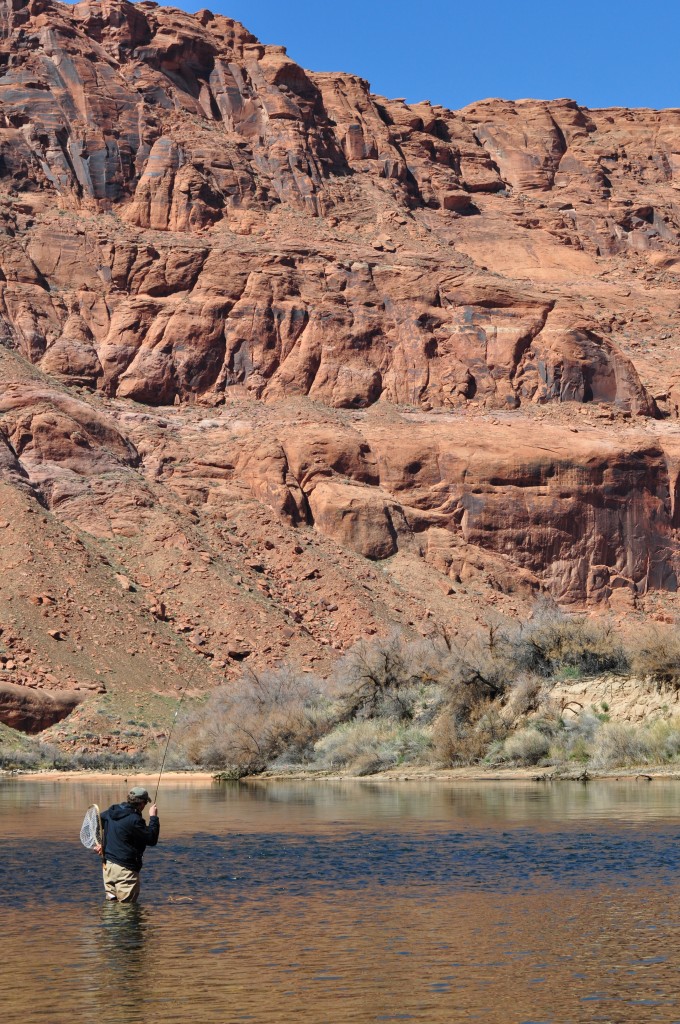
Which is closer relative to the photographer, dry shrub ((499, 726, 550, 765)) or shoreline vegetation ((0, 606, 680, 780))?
shoreline vegetation ((0, 606, 680, 780))

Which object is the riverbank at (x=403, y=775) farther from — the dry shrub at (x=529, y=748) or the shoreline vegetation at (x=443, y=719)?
the dry shrub at (x=529, y=748)

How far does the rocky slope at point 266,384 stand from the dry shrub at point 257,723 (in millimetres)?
3576

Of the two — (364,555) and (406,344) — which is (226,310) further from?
(364,555)

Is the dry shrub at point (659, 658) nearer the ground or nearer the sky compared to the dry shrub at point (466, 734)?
nearer the sky

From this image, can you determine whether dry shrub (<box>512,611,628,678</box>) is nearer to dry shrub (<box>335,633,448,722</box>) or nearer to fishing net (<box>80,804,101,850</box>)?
dry shrub (<box>335,633,448,722</box>)

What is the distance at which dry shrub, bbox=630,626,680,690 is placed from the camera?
36000 mm

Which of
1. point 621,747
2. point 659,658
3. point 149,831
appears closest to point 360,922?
point 149,831

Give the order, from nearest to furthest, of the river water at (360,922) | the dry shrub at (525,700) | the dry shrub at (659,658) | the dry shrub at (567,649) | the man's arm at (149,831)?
the river water at (360,922) → the man's arm at (149,831) → the dry shrub at (659,658) → the dry shrub at (525,700) → the dry shrub at (567,649)

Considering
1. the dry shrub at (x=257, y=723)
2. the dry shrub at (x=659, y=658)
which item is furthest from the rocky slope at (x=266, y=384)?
the dry shrub at (x=659, y=658)

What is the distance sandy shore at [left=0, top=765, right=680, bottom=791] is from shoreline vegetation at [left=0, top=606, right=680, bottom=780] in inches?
3.5

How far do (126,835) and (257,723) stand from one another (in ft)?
95.2

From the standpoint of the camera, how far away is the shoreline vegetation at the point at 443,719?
3584 cm

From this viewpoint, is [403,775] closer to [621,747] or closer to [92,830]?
[621,747]

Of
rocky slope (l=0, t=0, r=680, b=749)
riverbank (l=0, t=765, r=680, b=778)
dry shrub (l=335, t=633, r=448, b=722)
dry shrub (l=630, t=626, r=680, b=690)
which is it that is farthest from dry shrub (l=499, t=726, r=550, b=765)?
rocky slope (l=0, t=0, r=680, b=749)
